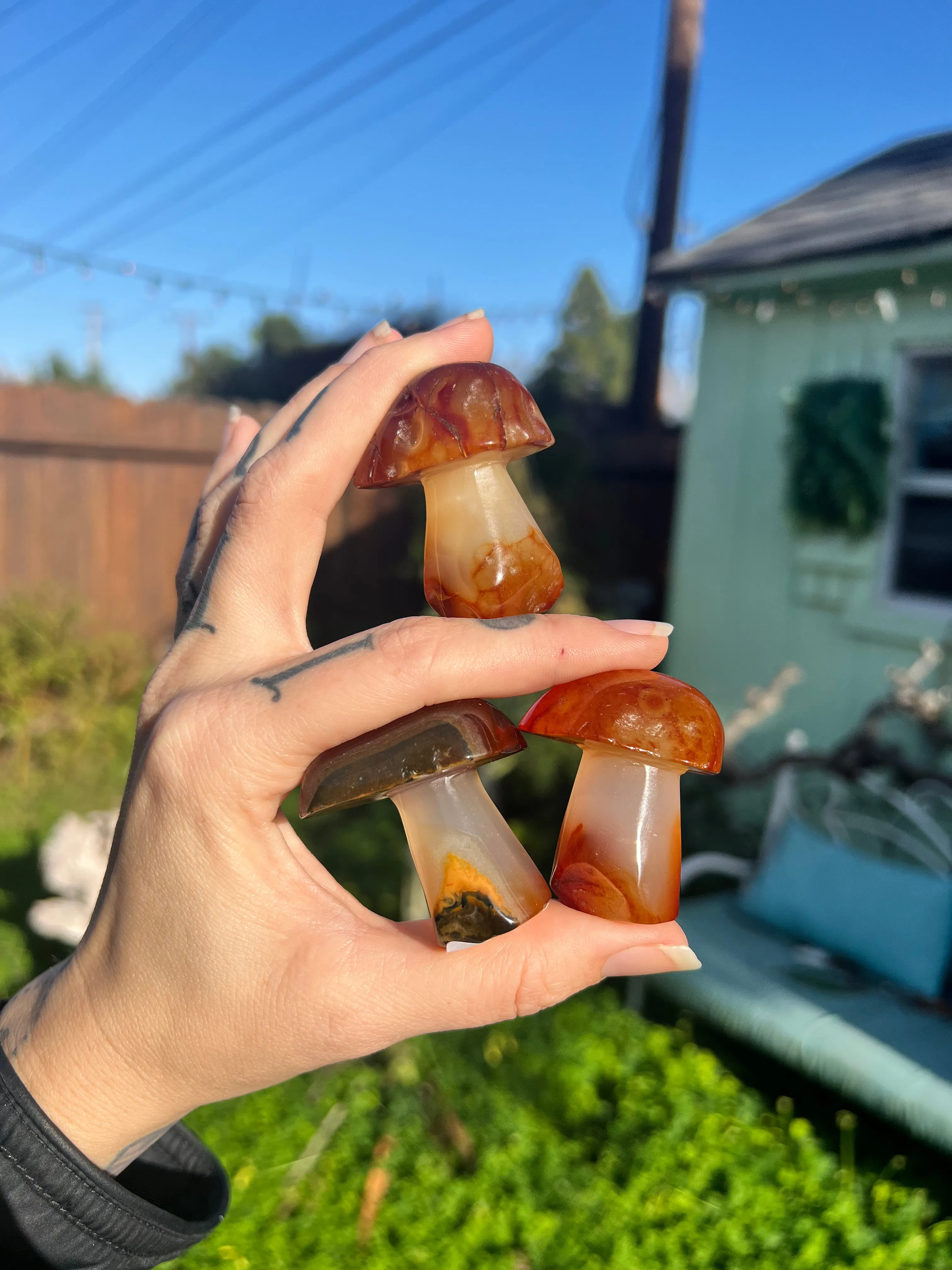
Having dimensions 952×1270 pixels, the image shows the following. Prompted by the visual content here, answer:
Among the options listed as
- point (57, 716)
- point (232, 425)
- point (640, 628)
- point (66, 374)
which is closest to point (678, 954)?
point (640, 628)

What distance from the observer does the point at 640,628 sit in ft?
4.19

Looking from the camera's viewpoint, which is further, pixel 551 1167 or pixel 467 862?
pixel 551 1167

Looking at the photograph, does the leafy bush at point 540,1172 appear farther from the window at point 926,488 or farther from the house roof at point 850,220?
the house roof at point 850,220

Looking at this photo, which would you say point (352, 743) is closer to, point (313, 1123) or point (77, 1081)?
point (77, 1081)

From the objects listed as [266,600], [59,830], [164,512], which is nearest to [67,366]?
[164,512]

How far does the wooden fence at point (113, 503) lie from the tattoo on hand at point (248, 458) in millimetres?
5253

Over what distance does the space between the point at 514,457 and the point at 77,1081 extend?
1.09m

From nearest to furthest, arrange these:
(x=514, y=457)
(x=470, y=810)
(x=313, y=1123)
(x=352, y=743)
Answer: (x=352, y=743)
(x=470, y=810)
(x=514, y=457)
(x=313, y=1123)

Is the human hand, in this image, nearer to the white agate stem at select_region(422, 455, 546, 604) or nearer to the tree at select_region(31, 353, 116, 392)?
the white agate stem at select_region(422, 455, 546, 604)

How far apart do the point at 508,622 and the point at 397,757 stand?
0.23 meters

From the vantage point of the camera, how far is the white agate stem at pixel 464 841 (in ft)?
4.20

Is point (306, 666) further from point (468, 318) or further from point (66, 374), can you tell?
point (66, 374)

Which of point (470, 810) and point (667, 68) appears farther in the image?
point (667, 68)

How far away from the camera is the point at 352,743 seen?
1.19 metres
